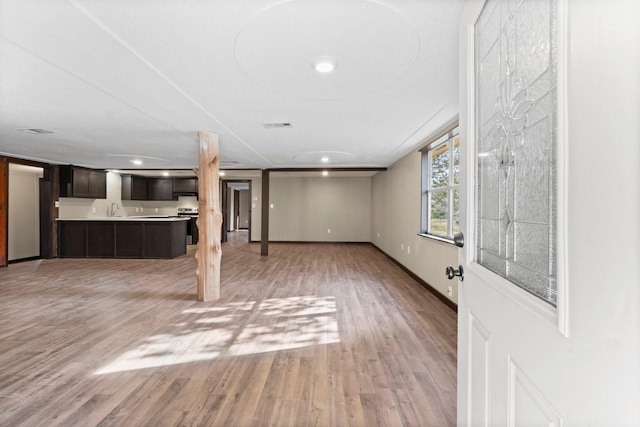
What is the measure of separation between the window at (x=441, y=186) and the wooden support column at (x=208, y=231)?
2828 millimetres

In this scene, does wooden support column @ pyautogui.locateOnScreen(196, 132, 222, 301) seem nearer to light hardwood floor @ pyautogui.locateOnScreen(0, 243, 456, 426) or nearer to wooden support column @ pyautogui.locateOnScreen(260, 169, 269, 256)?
light hardwood floor @ pyautogui.locateOnScreen(0, 243, 456, 426)

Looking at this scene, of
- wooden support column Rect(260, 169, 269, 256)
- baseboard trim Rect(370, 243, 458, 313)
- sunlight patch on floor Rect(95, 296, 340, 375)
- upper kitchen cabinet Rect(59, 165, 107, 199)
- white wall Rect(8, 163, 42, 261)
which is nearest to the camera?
sunlight patch on floor Rect(95, 296, 340, 375)

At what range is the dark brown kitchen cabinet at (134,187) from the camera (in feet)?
27.7

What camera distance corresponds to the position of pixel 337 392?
185 cm

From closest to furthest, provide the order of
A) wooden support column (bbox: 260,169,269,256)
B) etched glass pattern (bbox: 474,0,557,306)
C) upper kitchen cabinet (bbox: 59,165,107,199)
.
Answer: etched glass pattern (bbox: 474,0,557,306)
upper kitchen cabinet (bbox: 59,165,107,199)
wooden support column (bbox: 260,169,269,256)

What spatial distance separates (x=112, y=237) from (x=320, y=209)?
5.42 m

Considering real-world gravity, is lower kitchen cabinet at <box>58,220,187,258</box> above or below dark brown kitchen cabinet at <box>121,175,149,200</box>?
below

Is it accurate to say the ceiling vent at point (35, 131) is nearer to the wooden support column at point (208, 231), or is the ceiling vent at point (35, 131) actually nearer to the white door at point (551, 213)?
the wooden support column at point (208, 231)

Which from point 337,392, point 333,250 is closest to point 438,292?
point 337,392

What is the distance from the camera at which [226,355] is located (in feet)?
7.57

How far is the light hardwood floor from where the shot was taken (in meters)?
1.68

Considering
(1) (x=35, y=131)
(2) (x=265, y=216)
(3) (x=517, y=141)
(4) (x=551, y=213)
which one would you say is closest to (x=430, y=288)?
(3) (x=517, y=141)

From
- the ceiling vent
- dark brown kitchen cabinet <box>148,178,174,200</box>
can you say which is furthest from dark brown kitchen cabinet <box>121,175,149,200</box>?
the ceiling vent

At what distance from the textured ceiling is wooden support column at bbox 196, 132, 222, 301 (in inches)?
20.0
